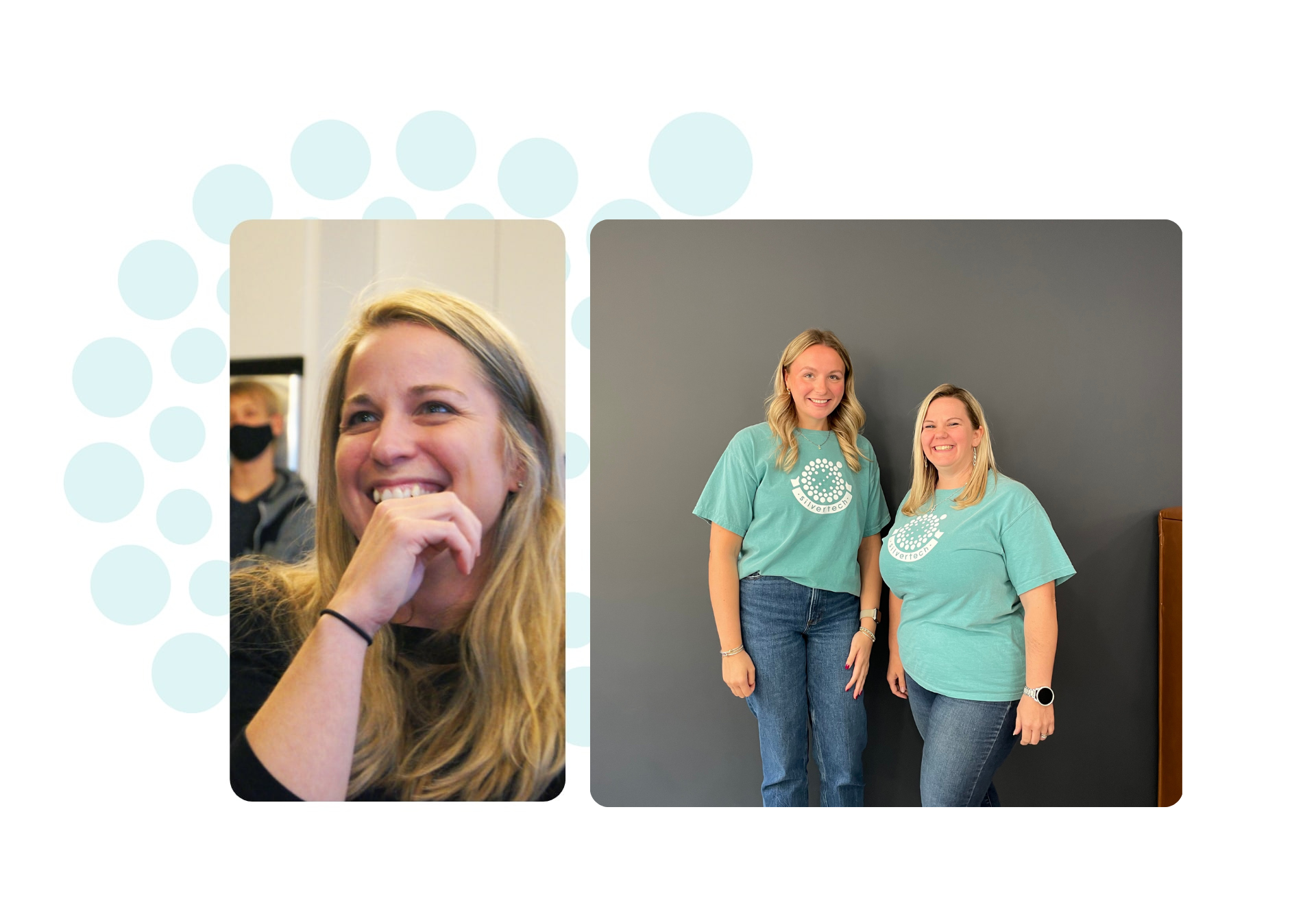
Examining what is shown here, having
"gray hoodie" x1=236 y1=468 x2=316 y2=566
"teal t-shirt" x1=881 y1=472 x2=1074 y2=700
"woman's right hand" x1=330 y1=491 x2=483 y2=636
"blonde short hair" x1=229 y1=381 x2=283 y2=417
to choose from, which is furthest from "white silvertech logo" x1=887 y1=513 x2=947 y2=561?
"blonde short hair" x1=229 y1=381 x2=283 y2=417

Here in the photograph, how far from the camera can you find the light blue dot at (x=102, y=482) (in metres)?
1.96

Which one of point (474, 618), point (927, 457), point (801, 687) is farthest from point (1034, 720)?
point (474, 618)

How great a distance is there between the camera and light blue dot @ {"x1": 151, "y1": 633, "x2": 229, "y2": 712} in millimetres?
2008

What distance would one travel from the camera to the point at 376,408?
2.00 meters

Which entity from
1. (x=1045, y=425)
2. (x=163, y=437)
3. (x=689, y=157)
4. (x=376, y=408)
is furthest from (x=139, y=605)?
(x=1045, y=425)

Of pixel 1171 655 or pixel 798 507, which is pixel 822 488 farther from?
pixel 1171 655

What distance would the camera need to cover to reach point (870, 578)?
2.04 metres

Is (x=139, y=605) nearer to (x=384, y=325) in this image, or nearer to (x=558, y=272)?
(x=384, y=325)

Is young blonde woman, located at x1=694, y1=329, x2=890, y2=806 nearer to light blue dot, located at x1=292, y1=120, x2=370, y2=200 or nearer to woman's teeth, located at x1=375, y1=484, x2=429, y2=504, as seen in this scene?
woman's teeth, located at x1=375, y1=484, x2=429, y2=504

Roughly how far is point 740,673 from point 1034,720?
0.69m

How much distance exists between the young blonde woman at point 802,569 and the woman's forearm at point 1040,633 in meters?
0.36

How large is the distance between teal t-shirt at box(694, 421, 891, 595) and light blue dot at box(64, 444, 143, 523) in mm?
1450

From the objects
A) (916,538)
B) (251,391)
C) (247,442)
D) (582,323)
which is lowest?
→ (916,538)

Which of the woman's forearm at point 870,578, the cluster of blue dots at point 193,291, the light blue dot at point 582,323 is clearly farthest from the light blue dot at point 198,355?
the woman's forearm at point 870,578
